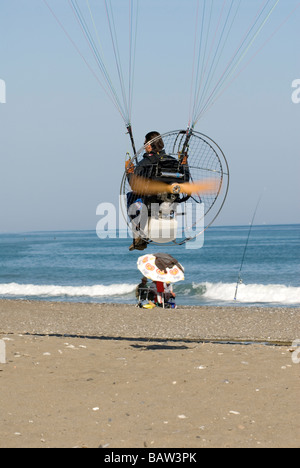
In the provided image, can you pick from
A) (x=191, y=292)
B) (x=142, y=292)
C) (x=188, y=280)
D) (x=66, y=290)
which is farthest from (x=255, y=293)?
(x=142, y=292)

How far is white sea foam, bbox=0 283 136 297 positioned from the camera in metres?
37.4

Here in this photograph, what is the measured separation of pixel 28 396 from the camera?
28.8ft

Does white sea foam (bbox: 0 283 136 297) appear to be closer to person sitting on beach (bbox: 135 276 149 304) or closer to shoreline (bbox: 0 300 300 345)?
shoreline (bbox: 0 300 300 345)

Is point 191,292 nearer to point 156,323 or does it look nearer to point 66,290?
point 66,290

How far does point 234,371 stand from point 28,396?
365 cm

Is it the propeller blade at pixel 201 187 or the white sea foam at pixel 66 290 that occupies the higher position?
the propeller blade at pixel 201 187

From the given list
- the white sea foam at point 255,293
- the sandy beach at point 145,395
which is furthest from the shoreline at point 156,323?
the white sea foam at point 255,293

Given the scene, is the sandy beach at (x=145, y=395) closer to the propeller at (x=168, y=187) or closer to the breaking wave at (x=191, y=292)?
the propeller at (x=168, y=187)

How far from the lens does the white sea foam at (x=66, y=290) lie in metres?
37.4

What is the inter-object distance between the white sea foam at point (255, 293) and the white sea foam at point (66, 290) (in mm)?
5064

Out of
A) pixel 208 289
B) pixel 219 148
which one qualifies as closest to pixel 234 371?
pixel 219 148

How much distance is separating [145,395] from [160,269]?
2.19 metres

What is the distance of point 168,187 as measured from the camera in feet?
22.0

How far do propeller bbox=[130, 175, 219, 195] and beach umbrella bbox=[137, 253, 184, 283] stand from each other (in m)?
1.53
